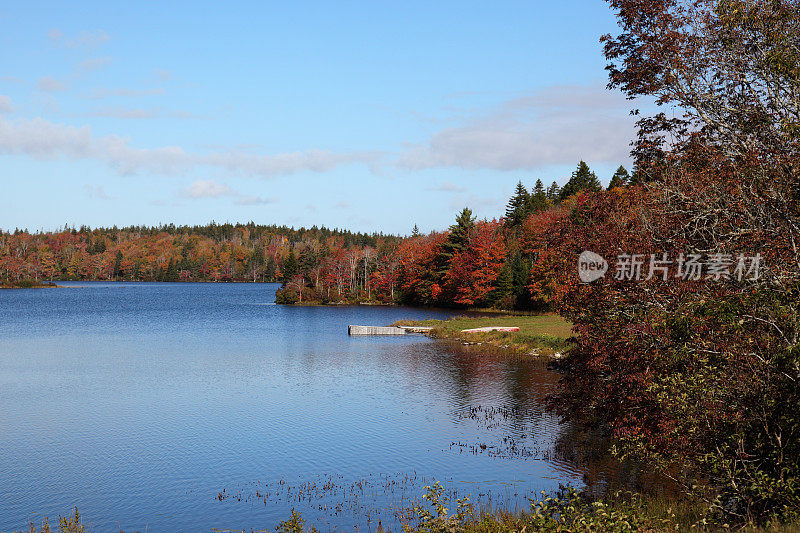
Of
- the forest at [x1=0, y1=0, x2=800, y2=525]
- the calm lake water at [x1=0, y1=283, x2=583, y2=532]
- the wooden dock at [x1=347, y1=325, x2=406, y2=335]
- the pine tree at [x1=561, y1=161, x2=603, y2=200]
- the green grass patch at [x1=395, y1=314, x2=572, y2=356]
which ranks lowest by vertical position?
the calm lake water at [x1=0, y1=283, x2=583, y2=532]

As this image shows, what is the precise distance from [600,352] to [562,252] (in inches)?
122

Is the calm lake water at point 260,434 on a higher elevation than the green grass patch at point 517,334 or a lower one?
lower

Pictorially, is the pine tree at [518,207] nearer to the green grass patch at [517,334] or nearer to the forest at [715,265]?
the green grass patch at [517,334]

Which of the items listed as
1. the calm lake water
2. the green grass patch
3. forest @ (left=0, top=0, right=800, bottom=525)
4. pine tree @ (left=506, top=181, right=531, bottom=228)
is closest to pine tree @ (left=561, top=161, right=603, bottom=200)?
pine tree @ (left=506, top=181, right=531, bottom=228)

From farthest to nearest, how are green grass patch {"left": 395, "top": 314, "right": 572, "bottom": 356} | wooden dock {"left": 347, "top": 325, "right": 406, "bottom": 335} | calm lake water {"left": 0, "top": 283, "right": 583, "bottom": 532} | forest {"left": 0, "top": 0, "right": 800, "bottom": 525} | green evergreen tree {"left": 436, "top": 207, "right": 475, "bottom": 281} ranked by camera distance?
green evergreen tree {"left": 436, "top": 207, "right": 475, "bottom": 281} < wooden dock {"left": 347, "top": 325, "right": 406, "bottom": 335} < green grass patch {"left": 395, "top": 314, "right": 572, "bottom": 356} < calm lake water {"left": 0, "top": 283, "right": 583, "bottom": 532} < forest {"left": 0, "top": 0, "right": 800, "bottom": 525}

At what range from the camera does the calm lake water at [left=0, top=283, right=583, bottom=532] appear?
19.0 m

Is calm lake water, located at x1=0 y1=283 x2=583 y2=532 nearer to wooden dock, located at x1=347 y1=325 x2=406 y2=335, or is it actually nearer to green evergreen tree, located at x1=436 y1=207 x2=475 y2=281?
wooden dock, located at x1=347 y1=325 x2=406 y2=335

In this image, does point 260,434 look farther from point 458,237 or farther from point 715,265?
point 458,237

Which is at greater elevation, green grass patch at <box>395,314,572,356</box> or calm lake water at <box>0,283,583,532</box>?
green grass patch at <box>395,314,572,356</box>

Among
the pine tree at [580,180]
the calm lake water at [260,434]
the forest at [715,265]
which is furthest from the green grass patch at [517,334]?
the pine tree at [580,180]

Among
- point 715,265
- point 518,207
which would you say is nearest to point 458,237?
point 518,207

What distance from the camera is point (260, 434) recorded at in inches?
1053

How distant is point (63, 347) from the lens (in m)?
54.3

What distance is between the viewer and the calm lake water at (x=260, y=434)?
62.2ft
